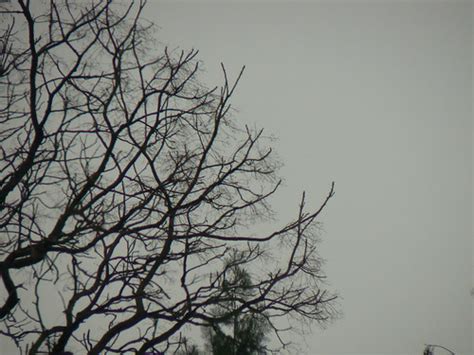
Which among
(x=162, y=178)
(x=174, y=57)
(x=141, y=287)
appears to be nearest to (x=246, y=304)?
(x=141, y=287)

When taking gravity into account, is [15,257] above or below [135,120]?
below

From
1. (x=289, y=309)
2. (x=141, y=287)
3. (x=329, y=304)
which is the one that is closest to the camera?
(x=141, y=287)

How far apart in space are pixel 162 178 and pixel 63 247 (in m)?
1.25

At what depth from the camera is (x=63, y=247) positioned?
320 cm

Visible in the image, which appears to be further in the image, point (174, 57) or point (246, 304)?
point (174, 57)

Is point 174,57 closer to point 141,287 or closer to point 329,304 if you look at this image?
point 141,287

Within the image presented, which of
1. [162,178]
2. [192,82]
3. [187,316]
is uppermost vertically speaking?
[192,82]

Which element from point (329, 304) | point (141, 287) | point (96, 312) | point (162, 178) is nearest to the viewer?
point (141, 287)

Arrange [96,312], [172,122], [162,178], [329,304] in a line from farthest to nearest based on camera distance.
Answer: [172,122] → [162,178] → [329,304] → [96,312]

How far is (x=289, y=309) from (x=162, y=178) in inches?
80.0

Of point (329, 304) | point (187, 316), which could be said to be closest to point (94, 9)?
point (187, 316)

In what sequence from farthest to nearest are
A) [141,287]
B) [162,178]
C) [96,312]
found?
1. [162,178]
2. [96,312]
3. [141,287]

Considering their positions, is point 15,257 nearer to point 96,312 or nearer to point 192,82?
point 96,312

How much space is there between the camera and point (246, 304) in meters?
2.96
